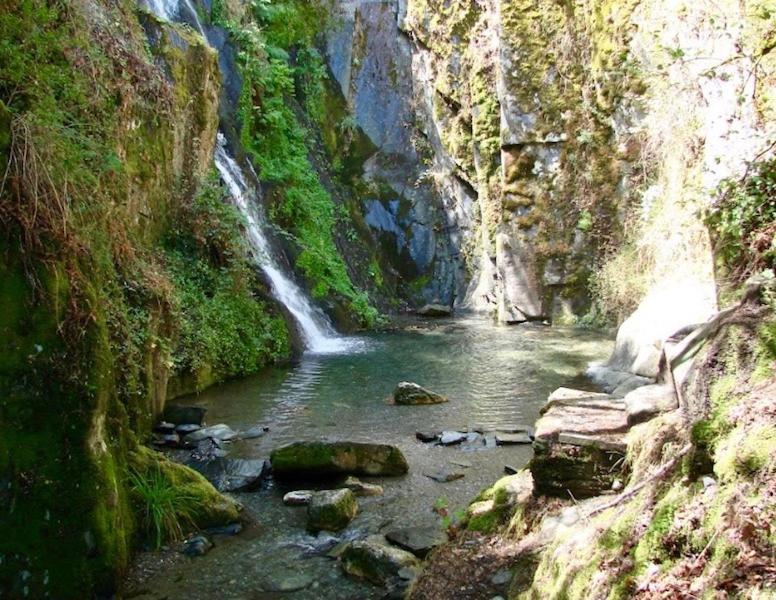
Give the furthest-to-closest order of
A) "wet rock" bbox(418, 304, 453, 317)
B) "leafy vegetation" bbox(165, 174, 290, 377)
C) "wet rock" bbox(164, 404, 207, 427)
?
"wet rock" bbox(418, 304, 453, 317) → "leafy vegetation" bbox(165, 174, 290, 377) → "wet rock" bbox(164, 404, 207, 427)

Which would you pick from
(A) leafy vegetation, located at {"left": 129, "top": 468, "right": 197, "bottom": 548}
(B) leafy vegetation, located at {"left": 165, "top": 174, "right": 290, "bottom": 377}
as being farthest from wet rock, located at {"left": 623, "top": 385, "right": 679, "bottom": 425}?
(B) leafy vegetation, located at {"left": 165, "top": 174, "right": 290, "bottom": 377}

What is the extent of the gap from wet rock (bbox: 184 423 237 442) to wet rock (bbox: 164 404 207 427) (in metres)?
0.31

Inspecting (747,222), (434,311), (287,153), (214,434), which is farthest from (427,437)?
(287,153)

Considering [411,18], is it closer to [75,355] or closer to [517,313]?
[517,313]

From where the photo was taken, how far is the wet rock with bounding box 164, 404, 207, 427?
7809mm

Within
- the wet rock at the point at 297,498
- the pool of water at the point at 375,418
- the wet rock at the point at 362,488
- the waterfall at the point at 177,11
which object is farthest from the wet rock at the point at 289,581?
the waterfall at the point at 177,11

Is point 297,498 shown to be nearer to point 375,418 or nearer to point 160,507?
point 160,507

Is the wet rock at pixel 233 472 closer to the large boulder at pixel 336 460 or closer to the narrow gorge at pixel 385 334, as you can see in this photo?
the narrow gorge at pixel 385 334

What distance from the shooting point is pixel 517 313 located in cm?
1727

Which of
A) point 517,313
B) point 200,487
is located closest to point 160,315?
point 200,487

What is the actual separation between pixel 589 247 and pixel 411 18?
11006 millimetres

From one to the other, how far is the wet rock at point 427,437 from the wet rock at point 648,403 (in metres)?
3.36

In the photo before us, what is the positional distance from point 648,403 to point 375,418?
4683 millimetres

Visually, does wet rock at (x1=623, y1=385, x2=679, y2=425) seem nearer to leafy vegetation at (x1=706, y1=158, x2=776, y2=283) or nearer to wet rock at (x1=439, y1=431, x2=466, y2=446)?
leafy vegetation at (x1=706, y1=158, x2=776, y2=283)
